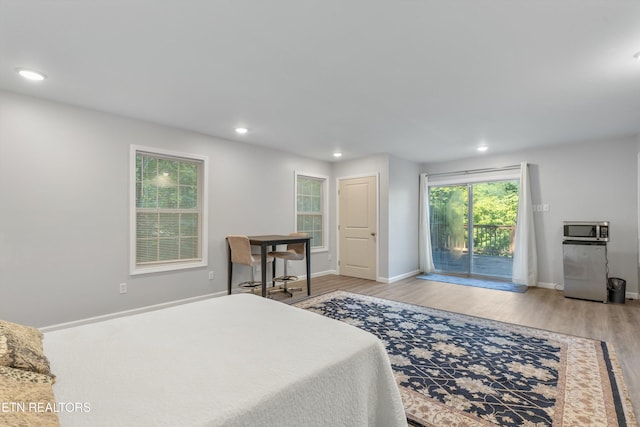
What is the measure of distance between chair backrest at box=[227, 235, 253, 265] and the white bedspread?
8.10 ft

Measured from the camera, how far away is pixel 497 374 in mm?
2279

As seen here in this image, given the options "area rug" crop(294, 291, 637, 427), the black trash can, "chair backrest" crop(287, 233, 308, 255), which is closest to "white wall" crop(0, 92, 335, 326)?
"chair backrest" crop(287, 233, 308, 255)

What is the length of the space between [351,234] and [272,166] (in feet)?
7.01

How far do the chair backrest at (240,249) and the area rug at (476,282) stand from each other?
11.7 feet

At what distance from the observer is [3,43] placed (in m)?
2.10

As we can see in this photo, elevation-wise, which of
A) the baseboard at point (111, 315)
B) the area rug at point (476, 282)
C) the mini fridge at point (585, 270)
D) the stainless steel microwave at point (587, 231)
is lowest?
the area rug at point (476, 282)

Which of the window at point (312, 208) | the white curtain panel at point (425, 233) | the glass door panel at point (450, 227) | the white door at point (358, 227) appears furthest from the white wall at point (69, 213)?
the glass door panel at point (450, 227)

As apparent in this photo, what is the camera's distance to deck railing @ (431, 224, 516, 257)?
5730 millimetres

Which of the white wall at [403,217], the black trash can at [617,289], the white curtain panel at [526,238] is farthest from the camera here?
the white wall at [403,217]

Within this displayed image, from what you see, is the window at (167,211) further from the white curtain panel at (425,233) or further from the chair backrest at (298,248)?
the white curtain panel at (425,233)

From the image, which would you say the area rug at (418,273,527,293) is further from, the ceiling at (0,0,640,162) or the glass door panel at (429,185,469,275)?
the ceiling at (0,0,640,162)

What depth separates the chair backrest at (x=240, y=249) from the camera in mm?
4159

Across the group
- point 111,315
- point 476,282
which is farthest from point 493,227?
point 111,315

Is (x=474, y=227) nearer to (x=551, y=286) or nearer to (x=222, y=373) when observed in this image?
(x=551, y=286)
